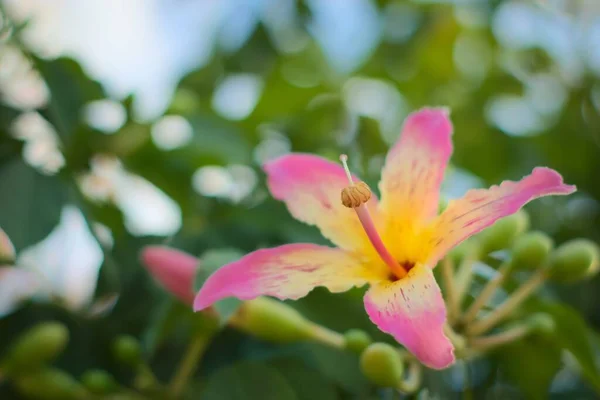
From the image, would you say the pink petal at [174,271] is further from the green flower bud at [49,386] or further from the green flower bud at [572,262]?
the green flower bud at [572,262]

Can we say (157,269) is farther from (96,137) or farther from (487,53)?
(487,53)

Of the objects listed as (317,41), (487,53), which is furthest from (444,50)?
(317,41)

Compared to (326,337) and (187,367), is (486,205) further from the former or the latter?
(187,367)

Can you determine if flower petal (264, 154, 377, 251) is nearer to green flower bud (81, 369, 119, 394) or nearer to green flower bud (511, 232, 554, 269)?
green flower bud (511, 232, 554, 269)

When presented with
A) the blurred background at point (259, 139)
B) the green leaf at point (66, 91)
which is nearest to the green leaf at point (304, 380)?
the blurred background at point (259, 139)

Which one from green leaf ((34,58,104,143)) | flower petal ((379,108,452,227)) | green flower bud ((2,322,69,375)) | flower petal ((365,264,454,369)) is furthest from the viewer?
green leaf ((34,58,104,143))

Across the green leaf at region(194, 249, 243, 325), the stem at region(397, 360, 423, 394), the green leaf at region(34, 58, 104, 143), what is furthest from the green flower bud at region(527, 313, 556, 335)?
the green leaf at region(34, 58, 104, 143)

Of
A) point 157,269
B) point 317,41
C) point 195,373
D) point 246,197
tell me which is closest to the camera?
point 157,269
